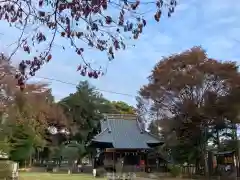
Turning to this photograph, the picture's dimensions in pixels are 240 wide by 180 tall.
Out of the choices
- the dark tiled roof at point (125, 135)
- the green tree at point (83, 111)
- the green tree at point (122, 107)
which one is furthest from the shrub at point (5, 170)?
the green tree at point (122, 107)

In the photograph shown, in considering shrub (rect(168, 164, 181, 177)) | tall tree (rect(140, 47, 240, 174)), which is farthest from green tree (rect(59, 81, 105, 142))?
shrub (rect(168, 164, 181, 177))

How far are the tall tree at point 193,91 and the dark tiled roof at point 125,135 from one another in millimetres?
5613

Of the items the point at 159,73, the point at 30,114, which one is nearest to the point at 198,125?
the point at 159,73

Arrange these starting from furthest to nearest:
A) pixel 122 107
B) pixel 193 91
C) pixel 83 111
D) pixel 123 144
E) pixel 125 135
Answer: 1. pixel 122 107
2. pixel 83 111
3. pixel 125 135
4. pixel 123 144
5. pixel 193 91

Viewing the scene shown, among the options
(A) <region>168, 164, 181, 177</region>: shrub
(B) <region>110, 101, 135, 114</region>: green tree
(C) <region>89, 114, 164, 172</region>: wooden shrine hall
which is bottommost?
(A) <region>168, 164, 181, 177</region>: shrub

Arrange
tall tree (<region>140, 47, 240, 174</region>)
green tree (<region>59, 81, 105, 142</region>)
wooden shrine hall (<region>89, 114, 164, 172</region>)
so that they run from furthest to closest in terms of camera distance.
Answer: green tree (<region>59, 81, 105, 142</region>) < wooden shrine hall (<region>89, 114, 164, 172</region>) < tall tree (<region>140, 47, 240, 174</region>)

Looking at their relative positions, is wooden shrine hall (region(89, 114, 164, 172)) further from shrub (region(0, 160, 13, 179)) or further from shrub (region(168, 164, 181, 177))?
shrub (region(0, 160, 13, 179))

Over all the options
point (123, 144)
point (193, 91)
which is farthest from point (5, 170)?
point (123, 144)

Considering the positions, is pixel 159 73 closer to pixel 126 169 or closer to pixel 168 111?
pixel 168 111

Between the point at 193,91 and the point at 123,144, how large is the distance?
9.66 metres

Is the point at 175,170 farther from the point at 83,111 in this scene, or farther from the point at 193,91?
the point at 83,111

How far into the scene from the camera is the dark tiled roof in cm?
3559

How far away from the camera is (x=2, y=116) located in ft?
96.3

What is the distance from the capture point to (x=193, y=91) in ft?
95.0
